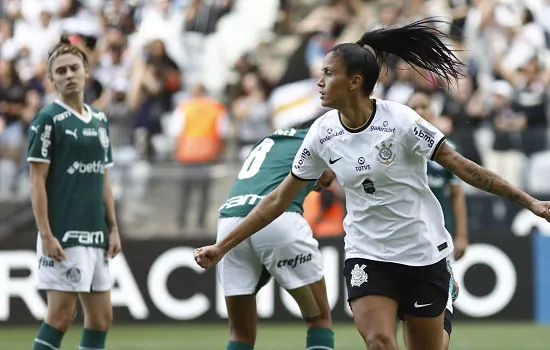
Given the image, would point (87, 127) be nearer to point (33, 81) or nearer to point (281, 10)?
point (33, 81)

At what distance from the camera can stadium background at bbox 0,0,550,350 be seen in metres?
13.5

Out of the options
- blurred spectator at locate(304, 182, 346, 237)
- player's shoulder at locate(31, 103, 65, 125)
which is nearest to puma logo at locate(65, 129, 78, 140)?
player's shoulder at locate(31, 103, 65, 125)

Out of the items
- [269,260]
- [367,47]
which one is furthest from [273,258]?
[367,47]

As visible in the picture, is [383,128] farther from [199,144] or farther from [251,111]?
[251,111]

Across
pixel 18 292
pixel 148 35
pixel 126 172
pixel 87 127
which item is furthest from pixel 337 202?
pixel 87 127

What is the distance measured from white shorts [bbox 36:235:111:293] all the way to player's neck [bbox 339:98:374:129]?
243 centimetres

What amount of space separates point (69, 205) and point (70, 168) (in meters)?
0.26

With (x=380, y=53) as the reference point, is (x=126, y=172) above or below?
below

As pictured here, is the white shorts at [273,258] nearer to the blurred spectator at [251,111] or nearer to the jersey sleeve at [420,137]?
the jersey sleeve at [420,137]

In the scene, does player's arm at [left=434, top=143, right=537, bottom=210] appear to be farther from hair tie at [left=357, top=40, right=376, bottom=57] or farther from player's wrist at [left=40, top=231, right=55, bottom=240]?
player's wrist at [left=40, top=231, right=55, bottom=240]

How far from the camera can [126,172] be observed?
1365 centimetres

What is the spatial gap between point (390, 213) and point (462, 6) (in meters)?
11.5

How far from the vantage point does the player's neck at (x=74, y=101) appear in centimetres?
793

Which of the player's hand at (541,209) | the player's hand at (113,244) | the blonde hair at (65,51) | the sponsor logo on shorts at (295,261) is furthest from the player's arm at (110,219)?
the player's hand at (541,209)
